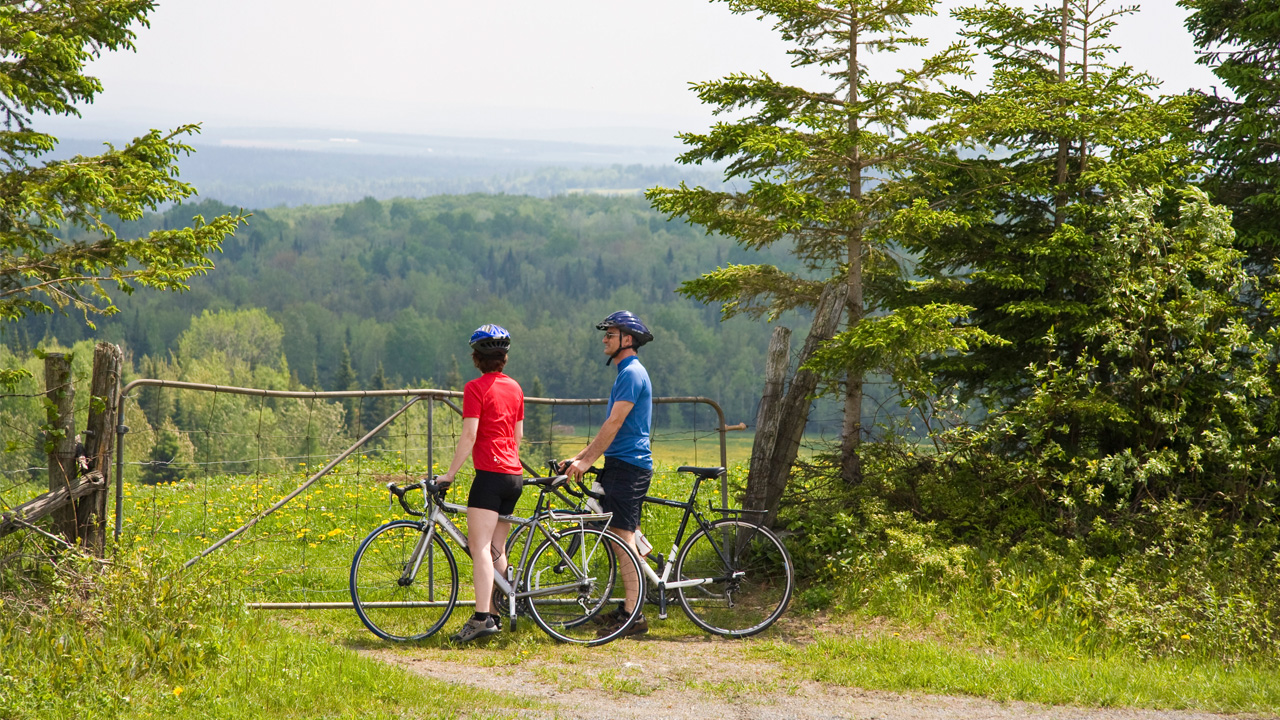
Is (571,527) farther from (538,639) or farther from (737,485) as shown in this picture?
(737,485)

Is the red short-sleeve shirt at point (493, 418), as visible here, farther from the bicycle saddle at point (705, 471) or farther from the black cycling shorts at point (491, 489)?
the bicycle saddle at point (705, 471)

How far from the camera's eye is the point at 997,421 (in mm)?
8508

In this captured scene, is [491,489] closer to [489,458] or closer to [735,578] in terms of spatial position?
[489,458]

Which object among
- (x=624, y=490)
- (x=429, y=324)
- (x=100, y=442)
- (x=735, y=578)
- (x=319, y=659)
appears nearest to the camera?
(x=319, y=659)

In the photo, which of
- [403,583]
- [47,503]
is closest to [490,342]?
[403,583]

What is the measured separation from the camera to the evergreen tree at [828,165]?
334 inches

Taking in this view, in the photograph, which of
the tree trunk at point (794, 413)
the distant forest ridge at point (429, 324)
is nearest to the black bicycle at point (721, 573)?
the tree trunk at point (794, 413)

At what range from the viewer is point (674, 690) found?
5668mm

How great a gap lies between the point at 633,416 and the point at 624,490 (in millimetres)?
530

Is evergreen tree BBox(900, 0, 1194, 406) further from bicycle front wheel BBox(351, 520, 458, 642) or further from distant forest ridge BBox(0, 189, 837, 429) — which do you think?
distant forest ridge BBox(0, 189, 837, 429)

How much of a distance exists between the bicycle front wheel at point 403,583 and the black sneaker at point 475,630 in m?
0.21

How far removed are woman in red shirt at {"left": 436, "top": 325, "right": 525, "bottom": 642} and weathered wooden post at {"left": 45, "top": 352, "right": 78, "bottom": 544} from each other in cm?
238

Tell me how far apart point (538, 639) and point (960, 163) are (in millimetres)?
5858

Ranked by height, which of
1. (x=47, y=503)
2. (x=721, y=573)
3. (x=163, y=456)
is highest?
(x=47, y=503)
